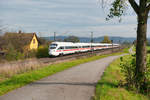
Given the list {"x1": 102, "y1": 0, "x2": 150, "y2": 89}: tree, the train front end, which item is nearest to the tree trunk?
{"x1": 102, "y1": 0, "x2": 150, "y2": 89}: tree

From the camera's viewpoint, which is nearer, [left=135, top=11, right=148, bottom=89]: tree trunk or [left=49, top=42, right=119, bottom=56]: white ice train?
[left=135, top=11, right=148, bottom=89]: tree trunk

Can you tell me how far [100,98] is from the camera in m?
6.86

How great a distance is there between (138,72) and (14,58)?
86.1 feet

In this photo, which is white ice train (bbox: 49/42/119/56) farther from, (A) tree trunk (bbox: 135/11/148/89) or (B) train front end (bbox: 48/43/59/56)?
(A) tree trunk (bbox: 135/11/148/89)

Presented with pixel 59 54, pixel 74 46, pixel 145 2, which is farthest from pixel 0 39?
pixel 145 2

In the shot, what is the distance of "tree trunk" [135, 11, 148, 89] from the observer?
8.33 metres

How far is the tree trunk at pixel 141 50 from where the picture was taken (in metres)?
8.33

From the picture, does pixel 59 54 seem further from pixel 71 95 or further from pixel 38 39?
pixel 71 95

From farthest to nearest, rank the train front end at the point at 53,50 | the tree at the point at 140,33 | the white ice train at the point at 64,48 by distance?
the white ice train at the point at 64,48
the train front end at the point at 53,50
the tree at the point at 140,33

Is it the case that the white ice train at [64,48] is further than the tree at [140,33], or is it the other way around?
the white ice train at [64,48]

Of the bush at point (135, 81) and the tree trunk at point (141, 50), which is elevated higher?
the tree trunk at point (141, 50)

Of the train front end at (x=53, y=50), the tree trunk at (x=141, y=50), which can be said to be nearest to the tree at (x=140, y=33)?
the tree trunk at (x=141, y=50)

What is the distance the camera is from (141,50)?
27.7 feet

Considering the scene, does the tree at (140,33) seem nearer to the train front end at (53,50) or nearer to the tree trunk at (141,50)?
the tree trunk at (141,50)
